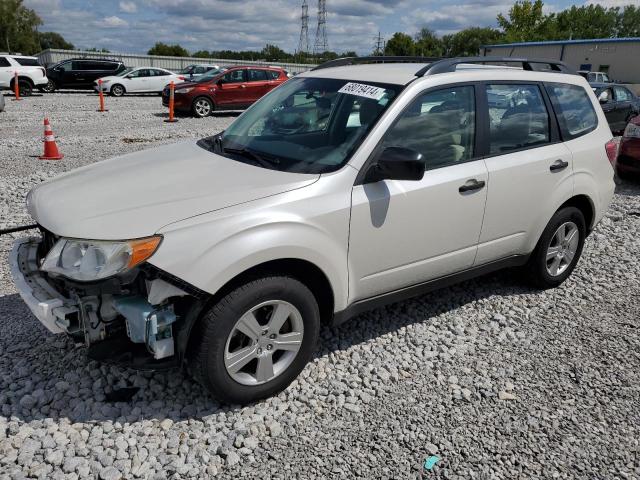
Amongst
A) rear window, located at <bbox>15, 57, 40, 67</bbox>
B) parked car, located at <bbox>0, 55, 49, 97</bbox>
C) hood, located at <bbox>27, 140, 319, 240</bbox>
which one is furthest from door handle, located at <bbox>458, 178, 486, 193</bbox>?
rear window, located at <bbox>15, 57, 40, 67</bbox>

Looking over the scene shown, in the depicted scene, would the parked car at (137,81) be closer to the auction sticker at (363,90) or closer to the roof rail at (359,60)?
the roof rail at (359,60)

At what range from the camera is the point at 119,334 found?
2914 mm

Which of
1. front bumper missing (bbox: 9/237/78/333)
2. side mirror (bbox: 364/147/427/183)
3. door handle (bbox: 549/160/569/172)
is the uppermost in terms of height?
side mirror (bbox: 364/147/427/183)

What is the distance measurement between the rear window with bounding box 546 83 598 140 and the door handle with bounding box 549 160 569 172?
9.2 inches

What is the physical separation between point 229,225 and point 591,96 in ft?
12.1

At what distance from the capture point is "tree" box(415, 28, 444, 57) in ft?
295

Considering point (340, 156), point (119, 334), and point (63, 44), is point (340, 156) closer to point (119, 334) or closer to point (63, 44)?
point (119, 334)

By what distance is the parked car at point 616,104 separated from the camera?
50.0 ft

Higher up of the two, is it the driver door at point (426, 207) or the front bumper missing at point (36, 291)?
the driver door at point (426, 207)

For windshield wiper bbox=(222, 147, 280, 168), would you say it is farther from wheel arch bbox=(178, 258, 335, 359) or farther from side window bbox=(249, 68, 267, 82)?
side window bbox=(249, 68, 267, 82)

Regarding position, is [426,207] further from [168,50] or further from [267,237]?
[168,50]

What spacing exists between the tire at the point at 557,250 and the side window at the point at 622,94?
13.3m

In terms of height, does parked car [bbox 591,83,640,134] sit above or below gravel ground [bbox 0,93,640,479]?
above

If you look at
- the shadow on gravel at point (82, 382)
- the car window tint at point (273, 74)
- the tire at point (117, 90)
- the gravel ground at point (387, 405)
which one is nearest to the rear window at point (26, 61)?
the tire at point (117, 90)
